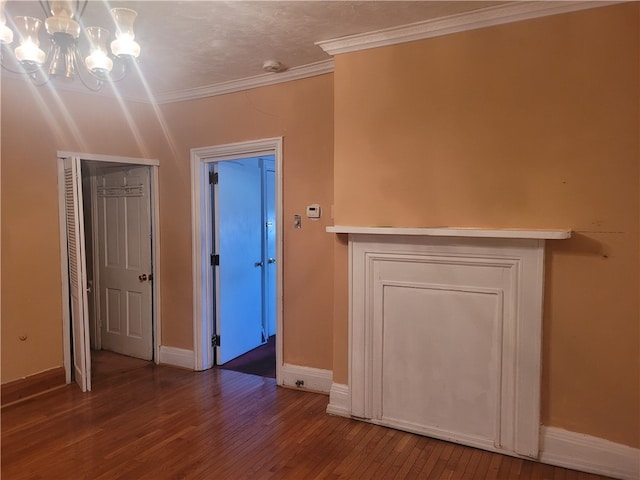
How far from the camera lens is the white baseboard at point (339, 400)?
300 centimetres

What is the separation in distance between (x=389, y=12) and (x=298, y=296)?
7.02 feet

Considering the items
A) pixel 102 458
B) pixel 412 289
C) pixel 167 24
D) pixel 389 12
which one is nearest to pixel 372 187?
pixel 412 289

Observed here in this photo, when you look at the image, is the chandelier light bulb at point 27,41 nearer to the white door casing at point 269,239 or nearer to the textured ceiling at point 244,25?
the textured ceiling at point 244,25

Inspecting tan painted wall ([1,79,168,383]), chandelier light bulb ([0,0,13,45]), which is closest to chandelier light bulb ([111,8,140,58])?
chandelier light bulb ([0,0,13,45])

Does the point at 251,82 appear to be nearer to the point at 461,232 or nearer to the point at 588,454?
the point at 461,232

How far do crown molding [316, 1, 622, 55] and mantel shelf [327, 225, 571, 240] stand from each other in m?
1.19

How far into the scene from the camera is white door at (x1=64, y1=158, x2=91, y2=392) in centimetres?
337

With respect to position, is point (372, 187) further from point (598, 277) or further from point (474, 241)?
point (598, 277)

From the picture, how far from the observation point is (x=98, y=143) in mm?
3787

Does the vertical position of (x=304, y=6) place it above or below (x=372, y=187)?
above

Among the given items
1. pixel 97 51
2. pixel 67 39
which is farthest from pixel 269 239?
pixel 67 39

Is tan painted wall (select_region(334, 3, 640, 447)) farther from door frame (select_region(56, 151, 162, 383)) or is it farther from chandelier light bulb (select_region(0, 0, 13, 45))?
door frame (select_region(56, 151, 162, 383))

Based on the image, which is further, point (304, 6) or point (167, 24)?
point (167, 24)

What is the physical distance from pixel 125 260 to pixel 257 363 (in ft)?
5.62
